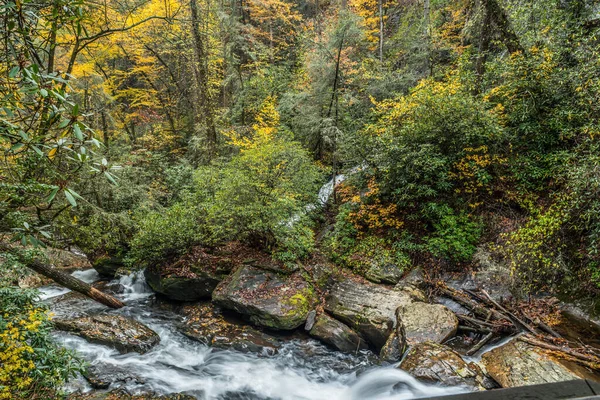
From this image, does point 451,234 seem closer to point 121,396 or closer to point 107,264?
point 121,396

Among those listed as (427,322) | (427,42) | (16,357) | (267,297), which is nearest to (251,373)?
(267,297)

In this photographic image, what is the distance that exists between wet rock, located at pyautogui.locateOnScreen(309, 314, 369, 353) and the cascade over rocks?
0.49ft

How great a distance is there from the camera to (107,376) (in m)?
5.66

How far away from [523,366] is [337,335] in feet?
11.3

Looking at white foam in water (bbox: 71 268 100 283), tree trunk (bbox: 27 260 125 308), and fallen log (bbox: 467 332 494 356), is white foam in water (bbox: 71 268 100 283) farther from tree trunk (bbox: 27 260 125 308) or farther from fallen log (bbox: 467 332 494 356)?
fallen log (bbox: 467 332 494 356)

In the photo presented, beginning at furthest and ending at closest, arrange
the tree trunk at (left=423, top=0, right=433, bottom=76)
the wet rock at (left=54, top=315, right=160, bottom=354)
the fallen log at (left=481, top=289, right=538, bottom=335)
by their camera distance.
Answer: the tree trunk at (left=423, top=0, right=433, bottom=76)
the wet rock at (left=54, top=315, right=160, bottom=354)
the fallen log at (left=481, top=289, right=538, bottom=335)

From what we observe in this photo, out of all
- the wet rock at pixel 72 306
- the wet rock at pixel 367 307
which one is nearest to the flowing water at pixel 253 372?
the wet rock at pixel 367 307

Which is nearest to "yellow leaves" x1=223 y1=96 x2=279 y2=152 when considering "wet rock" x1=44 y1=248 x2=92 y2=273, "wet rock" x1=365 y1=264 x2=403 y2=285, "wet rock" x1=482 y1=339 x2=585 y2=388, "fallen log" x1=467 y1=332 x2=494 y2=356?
"wet rock" x1=365 y1=264 x2=403 y2=285

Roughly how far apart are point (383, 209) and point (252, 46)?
41.9 ft

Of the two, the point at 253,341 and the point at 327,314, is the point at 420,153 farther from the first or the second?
the point at 253,341

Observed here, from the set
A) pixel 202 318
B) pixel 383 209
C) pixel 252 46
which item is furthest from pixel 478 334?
pixel 252 46

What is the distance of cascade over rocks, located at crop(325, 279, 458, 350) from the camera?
20.2ft

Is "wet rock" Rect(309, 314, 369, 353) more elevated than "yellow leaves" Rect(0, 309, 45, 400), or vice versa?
"yellow leaves" Rect(0, 309, 45, 400)

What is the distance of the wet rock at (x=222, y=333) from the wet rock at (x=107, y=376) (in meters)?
1.64
